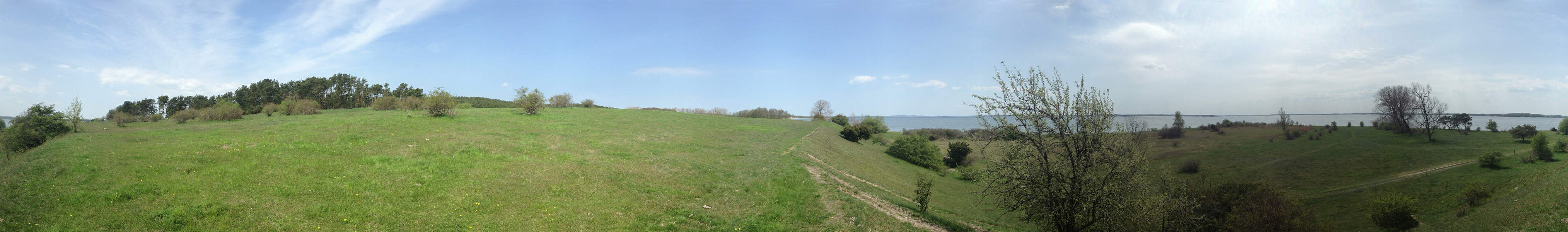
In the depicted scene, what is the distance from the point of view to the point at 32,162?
9.44 metres

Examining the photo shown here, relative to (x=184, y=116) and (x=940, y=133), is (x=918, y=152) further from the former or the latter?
(x=940, y=133)

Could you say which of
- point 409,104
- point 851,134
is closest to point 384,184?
point 409,104

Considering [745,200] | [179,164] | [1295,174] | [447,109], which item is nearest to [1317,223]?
[1295,174]

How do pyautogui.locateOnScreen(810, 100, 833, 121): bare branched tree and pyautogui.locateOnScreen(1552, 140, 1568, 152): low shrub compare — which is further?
pyautogui.locateOnScreen(810, 100, 833, 121): bare branched tree

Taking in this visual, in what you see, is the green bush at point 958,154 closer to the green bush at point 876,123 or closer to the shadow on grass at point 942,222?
the green bush at point 876,123

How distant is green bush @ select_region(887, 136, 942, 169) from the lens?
34.8 metres

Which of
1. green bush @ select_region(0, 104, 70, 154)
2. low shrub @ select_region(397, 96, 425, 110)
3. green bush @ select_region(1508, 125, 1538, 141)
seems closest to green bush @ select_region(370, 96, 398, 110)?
low shrub @ select_region(397, 96, 425, 110)

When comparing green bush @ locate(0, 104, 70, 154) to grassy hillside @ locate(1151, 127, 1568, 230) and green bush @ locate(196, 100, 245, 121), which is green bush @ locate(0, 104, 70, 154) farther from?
grassy hillside @ locate(1151, 127, 1568, 230)

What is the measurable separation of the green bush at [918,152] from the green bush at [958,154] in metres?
2.01

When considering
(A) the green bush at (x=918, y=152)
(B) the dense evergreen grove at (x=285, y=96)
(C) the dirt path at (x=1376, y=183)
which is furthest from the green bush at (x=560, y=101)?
(C) the dirt path at (x=1376, y=183)

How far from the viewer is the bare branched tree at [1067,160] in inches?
320

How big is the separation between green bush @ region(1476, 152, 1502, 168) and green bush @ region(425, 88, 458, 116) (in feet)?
163

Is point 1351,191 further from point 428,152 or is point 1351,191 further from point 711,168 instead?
point 428,152

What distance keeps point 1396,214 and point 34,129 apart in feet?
140
